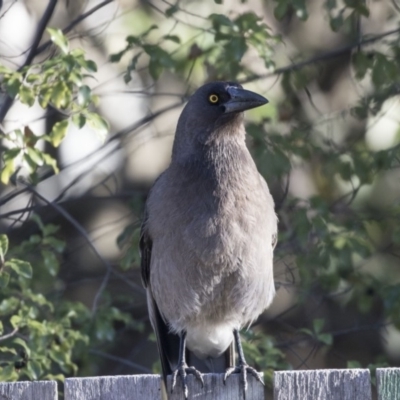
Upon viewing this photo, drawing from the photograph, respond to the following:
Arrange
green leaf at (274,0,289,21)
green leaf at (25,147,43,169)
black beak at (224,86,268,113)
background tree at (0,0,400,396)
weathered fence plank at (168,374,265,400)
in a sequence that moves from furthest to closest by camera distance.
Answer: green leaf at (274,0,289,21), background tree at (0,0,400,396), black beak at (224,86,268,113), green leaf at (25,147,43,169), weathered fence plank at (168,374,265,400)

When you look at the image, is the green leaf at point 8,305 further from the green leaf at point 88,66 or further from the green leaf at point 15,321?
the green leaf at point 88,66

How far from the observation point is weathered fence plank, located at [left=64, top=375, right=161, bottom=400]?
3.28 metres

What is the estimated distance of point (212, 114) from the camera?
5234 millimetres

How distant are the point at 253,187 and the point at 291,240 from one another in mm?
1637

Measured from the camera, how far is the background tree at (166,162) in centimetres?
555

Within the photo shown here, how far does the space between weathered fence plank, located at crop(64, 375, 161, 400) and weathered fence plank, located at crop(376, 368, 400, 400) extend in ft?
2.28

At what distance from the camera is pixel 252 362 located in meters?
5.57

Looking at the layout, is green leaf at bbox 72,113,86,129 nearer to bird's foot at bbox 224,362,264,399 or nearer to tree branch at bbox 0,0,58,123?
tree branch at bbox 0,0,58,123

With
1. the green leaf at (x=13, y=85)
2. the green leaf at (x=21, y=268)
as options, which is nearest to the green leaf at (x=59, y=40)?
the green leaf at (x=13, y=85)

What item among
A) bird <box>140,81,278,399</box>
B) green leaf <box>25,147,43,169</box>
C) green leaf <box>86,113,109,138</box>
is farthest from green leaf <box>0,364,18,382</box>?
green leaf <box>86,113,109,138</box>

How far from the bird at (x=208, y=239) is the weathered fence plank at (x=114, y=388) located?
1.43 metres

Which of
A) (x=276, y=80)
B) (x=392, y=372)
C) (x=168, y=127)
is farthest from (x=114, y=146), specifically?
(x=392, y=372)

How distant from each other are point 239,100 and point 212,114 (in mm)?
155

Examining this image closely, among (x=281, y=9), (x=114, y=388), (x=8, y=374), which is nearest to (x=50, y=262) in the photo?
(x=8, y=374)
